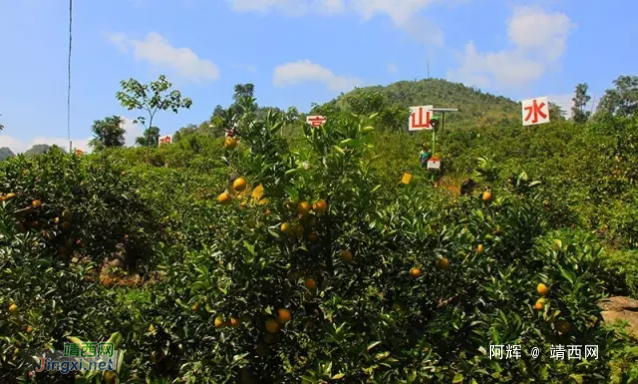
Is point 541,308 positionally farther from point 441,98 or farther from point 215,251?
point 441,98

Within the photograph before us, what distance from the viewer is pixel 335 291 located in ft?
6.19

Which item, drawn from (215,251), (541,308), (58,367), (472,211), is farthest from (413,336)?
(58,367)

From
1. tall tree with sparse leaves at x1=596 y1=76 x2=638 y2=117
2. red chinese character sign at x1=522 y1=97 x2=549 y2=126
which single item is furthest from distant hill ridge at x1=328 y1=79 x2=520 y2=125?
red chinese character sign at x1=522 y1=97 x2=549 y2=126

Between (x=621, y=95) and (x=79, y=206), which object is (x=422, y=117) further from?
(x=621, y=95)

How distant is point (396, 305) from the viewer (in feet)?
6.17

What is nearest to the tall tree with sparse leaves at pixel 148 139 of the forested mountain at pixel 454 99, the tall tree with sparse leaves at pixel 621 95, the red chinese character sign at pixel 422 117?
the red chinese character sign at pixel 422 117

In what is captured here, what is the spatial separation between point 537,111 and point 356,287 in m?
11.3

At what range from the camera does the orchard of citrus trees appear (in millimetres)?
1727

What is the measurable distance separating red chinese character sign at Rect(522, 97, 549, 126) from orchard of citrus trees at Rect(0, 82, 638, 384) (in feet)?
34.8

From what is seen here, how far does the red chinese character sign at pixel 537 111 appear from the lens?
11703mm

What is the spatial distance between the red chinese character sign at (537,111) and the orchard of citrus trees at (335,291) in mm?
10610

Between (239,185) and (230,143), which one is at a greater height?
(230,143)

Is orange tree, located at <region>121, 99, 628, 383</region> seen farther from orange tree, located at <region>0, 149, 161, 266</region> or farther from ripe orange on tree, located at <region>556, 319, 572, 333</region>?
orange tree, located at <region>0, 149, 161, 266</region>

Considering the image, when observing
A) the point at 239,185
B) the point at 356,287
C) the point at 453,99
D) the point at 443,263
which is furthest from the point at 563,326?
the point at 453,99
